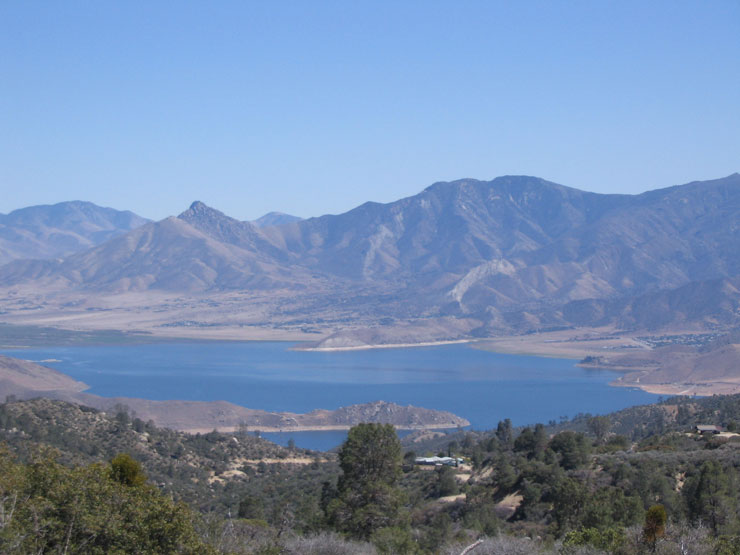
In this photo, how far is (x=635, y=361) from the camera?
159375 mm

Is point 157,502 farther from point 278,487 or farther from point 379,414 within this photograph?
point 379,414

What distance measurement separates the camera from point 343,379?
458 feet

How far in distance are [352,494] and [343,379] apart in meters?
116

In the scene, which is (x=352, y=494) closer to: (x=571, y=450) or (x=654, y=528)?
(x=654, y=528)

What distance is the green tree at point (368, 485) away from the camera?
74.3 feet

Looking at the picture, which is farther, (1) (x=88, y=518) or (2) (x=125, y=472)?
(2) (x=125, y=472)

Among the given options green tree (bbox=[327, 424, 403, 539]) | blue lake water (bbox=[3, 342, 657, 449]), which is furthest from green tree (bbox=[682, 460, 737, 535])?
blue lake water (bbox=[3, 342, 657, 449])

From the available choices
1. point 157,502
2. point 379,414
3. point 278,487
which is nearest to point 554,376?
point 379,414

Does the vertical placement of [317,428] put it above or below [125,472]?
below

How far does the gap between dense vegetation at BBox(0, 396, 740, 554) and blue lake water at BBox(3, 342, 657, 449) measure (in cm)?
3802

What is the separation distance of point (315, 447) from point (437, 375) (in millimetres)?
66444

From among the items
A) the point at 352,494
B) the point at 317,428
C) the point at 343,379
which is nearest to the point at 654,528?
the point at 352,494

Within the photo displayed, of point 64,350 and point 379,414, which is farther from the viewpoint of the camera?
point 64,350

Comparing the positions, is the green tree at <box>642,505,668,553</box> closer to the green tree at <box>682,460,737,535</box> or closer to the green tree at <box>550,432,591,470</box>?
the green tree at <box>682,460,737,535</box>
